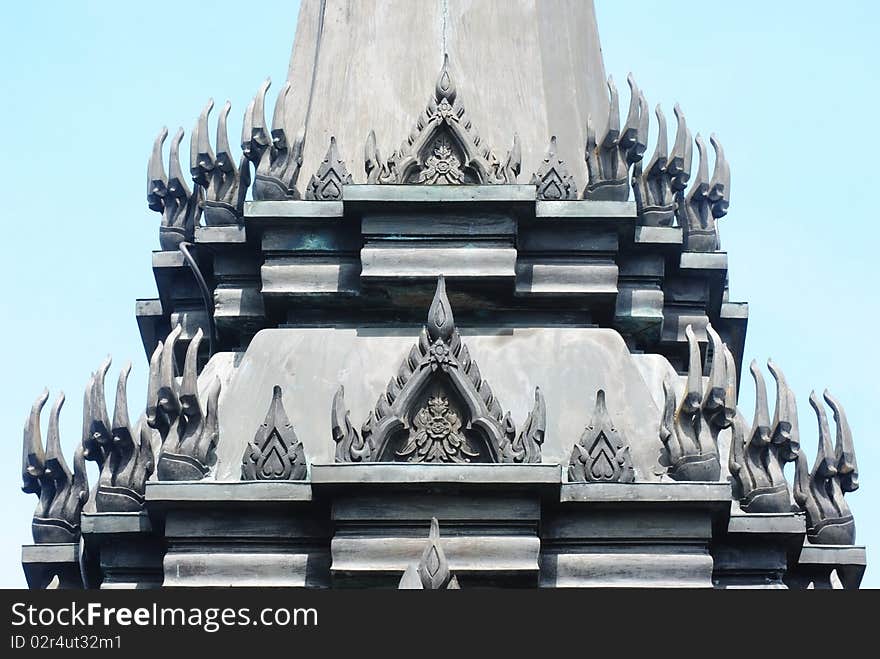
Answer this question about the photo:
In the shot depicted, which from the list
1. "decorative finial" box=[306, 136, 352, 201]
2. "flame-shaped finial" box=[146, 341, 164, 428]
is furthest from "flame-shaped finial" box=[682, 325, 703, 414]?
"flame-shaped finial" box=[146, 341, 164, 428]

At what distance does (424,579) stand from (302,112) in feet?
23.7

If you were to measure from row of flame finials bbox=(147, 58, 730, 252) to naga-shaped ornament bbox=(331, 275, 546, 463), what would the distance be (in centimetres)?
245

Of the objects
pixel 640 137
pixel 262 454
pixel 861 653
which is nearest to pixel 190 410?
pixel 262 454

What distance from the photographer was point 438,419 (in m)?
23.4

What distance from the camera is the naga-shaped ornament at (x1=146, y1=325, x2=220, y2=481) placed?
2362cm

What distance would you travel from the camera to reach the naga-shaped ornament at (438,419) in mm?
23281

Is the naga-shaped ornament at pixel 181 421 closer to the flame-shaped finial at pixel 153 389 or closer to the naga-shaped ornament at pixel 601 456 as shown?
the flame-shaped finial at pixel 153 389

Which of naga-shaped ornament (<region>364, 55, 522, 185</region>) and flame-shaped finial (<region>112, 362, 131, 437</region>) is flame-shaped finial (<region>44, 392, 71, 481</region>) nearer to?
flame-shaped finial (<region>112, 362, 131, 437</region>)

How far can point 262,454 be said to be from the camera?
77.3 feet

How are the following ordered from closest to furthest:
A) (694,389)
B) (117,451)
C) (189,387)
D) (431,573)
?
(431,573), (694,389), (189,387), (117,451)

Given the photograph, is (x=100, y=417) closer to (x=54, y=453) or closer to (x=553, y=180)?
(x=54, y=453)

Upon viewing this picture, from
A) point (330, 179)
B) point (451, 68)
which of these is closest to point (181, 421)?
point (330, 179)

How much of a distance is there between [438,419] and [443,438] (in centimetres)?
17

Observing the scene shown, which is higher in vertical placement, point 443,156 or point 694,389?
point 443,156
